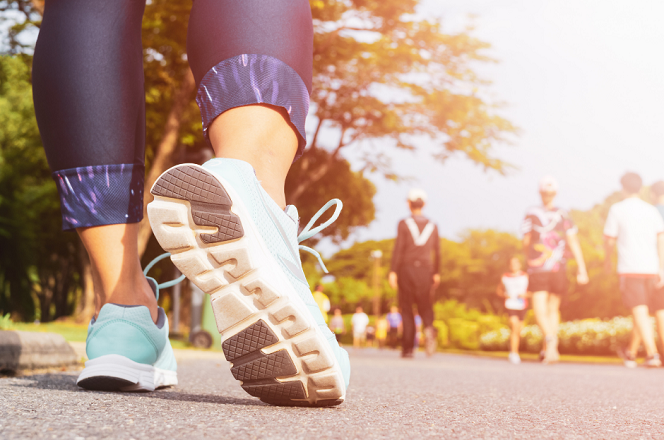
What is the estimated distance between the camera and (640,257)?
6742 millimetres

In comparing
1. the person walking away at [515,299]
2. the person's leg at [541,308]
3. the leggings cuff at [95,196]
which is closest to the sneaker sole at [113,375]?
the leggings cuff at [95,196]

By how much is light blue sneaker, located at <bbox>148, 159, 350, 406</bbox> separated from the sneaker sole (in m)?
0.40

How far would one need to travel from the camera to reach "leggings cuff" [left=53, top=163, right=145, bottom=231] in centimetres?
167

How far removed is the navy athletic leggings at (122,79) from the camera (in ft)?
4.99

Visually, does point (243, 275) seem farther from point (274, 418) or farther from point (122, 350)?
point (122, 350)

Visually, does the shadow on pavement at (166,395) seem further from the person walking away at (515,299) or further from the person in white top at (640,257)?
the person walking away at (515,299)

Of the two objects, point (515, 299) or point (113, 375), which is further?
point (515, 299)

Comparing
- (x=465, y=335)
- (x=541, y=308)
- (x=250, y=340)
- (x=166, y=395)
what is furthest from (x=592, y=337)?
(x=250, y=340)

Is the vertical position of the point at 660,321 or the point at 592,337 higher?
the point at 660,321

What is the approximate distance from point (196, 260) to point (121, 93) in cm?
68

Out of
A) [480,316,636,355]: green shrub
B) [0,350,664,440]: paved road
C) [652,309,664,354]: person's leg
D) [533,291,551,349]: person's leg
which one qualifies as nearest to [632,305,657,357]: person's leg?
[652,309,664,354]: person's leg

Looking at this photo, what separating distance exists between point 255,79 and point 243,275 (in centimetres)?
46

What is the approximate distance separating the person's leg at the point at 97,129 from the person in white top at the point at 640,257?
6094 millimetres

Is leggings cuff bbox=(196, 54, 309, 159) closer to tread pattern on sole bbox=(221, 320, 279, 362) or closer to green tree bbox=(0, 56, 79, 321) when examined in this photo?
tread pattern on sole bbox=(221, 320, 279, 362)
